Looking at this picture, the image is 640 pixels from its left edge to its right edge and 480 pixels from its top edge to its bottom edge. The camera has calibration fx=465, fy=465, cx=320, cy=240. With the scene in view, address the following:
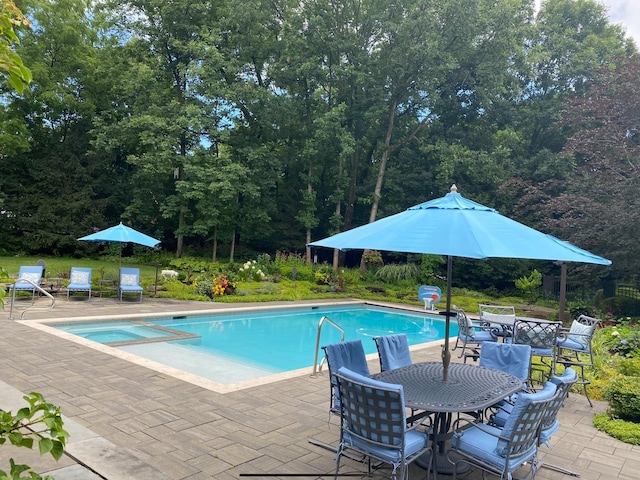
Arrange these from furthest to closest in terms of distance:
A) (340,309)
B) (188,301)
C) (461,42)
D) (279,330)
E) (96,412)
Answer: (461,42) → (340,309) → (188,301) → (279,330) → (96,412)

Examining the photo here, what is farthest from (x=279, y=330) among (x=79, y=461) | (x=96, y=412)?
(x=79, y=461)

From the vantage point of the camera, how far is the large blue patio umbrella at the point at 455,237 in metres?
3.24

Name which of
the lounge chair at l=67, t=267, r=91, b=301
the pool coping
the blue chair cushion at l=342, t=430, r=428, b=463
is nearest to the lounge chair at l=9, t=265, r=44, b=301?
the lounge chair at l=67, t=267, r=91, b=301

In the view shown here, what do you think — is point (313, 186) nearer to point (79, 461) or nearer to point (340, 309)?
point (340, 309)

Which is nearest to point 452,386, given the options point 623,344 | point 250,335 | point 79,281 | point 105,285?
point 623,344

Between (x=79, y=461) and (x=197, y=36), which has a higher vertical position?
(x=197, y=36)

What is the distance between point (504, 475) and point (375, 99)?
19.7 metres

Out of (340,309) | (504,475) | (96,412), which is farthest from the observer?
(340,309)

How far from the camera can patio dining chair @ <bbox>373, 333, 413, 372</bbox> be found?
476cm

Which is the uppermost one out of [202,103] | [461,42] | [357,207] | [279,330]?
[461,42]

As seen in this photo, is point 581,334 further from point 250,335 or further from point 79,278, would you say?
point 79,278

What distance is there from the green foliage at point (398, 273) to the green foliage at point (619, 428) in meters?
14.4

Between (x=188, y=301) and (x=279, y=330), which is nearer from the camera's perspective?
(x=279, y=330)

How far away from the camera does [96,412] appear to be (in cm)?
440
